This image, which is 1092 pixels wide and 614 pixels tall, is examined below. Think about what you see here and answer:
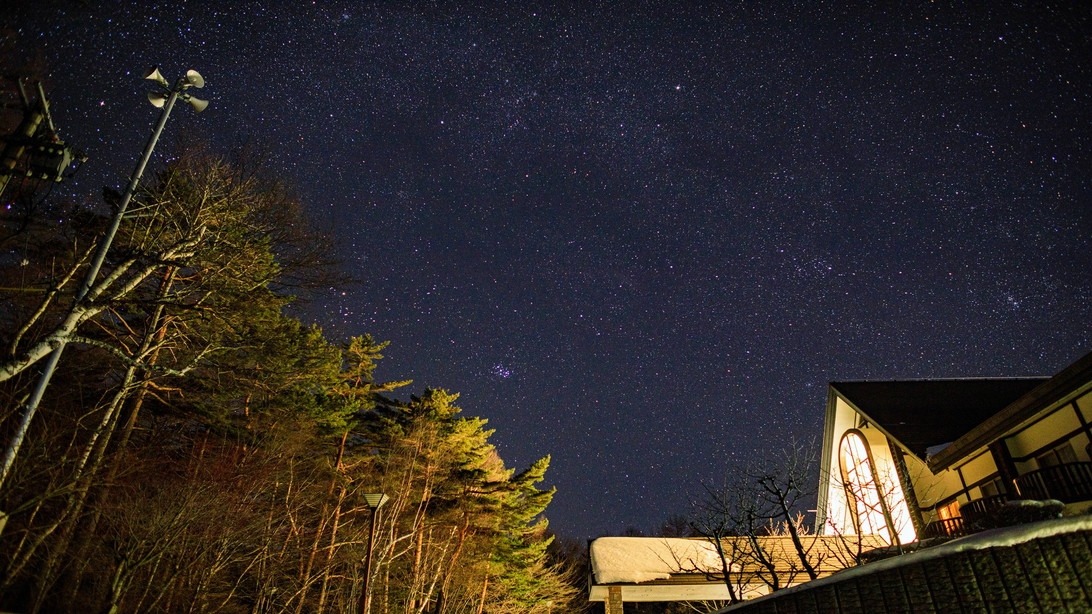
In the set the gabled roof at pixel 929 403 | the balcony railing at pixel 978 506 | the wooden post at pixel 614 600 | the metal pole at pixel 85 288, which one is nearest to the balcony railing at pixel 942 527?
the balcony railing at pixel 978 506

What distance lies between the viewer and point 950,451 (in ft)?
42.0

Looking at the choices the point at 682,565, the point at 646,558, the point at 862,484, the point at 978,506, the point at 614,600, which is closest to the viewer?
the point at 978,506

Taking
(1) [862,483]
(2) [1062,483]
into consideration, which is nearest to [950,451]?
(2) [1062,483]

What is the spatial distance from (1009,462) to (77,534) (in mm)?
24749

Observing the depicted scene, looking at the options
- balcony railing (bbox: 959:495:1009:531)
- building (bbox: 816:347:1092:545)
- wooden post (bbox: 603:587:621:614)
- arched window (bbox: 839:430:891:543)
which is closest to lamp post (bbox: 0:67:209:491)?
building (bbox: 816:347:1092:545)

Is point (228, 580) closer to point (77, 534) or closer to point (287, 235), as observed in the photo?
point (77, 534)

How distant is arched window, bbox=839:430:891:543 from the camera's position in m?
16.6

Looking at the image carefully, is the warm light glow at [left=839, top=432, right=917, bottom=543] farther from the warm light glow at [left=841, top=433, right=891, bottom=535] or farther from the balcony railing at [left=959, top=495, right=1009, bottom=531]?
the balcony railing at [left=959, top=495, right=1009, bottom=531]

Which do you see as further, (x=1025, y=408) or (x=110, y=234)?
(x=1025, y=408)

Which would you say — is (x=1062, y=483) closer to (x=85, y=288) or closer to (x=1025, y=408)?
(x=1025, y=408)

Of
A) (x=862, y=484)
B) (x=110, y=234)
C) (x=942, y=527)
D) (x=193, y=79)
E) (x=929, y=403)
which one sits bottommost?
(x=942, y=527)

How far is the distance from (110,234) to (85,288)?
3.00ft

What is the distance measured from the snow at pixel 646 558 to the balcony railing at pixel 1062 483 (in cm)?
768

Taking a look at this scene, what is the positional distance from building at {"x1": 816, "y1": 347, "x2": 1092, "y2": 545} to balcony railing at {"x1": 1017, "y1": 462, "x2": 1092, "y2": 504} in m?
0.02
